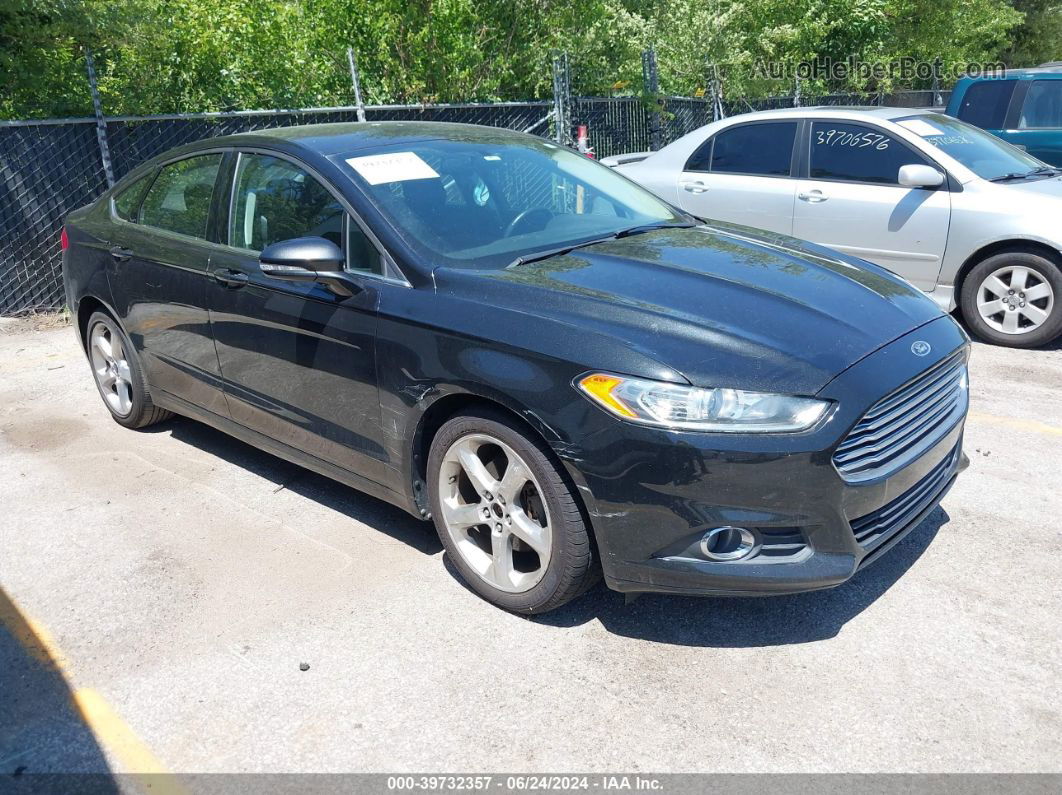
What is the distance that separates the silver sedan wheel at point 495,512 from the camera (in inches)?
132

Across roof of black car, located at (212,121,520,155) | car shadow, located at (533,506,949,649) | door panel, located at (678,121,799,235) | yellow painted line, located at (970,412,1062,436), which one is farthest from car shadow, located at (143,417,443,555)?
door panel, located at (678,121,799,235)

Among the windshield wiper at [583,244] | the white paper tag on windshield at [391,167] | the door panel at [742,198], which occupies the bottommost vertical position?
the door panel at [742,198]

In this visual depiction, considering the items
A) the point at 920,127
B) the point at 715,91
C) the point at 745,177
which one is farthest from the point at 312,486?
the point at 715,91

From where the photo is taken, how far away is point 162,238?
4.84 m

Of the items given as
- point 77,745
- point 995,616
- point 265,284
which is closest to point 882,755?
point 995,616

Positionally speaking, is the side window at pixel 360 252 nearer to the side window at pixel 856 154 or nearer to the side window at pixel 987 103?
the side window at pixel 856 154

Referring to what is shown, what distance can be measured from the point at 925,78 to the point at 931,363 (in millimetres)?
21265

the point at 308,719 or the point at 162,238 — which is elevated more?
the point at 162,238

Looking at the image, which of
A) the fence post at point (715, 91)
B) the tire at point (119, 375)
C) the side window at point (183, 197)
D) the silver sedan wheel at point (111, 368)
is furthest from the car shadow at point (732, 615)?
the fence post at point (715, 91)

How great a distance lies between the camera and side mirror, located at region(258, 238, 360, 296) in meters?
3.65

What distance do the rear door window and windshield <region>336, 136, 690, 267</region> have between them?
3375mm

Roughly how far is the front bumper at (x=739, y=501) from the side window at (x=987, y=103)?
29.1 ft

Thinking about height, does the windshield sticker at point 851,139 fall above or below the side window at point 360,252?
below

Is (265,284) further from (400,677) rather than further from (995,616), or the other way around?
(995,616)
